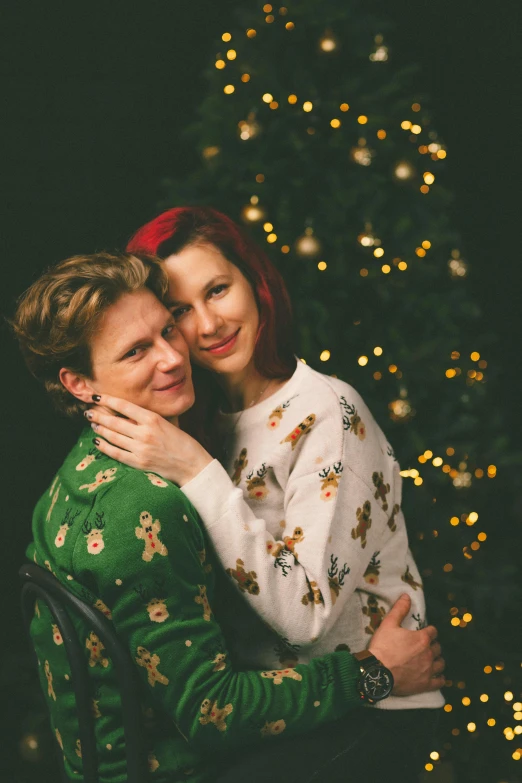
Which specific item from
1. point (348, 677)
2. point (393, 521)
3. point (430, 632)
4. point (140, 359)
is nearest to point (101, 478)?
point (140, 359)

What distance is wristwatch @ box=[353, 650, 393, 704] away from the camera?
1470 millimetres

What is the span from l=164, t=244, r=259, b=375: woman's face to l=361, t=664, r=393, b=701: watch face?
763mm

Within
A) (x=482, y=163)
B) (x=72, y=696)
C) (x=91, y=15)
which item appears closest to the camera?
A: (x=72, y=696)

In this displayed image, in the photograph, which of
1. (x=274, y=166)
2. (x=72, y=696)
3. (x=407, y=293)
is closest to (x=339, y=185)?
(x=274, y=166)

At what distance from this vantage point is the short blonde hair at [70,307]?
1473 millimetres

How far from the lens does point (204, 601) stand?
4.43ft

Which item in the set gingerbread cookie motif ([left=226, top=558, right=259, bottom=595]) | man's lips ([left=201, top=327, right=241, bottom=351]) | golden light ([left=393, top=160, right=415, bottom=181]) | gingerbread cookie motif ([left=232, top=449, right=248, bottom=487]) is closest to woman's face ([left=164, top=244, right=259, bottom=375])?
man's lips ([left=201, top=327, right=241, bottom=351])

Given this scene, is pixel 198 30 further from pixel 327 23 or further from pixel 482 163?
pixel 482 163

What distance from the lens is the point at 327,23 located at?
225 centimetres

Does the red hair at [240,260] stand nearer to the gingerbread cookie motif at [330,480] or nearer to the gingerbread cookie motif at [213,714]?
the gingerbread cookie motif at [330,480]

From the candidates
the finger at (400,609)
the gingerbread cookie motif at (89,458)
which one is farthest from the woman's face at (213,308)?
the finger at (400,609)

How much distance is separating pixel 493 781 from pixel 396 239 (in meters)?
1.89

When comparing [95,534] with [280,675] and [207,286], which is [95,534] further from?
[207,286]

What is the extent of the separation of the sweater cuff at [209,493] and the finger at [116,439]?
133mm
